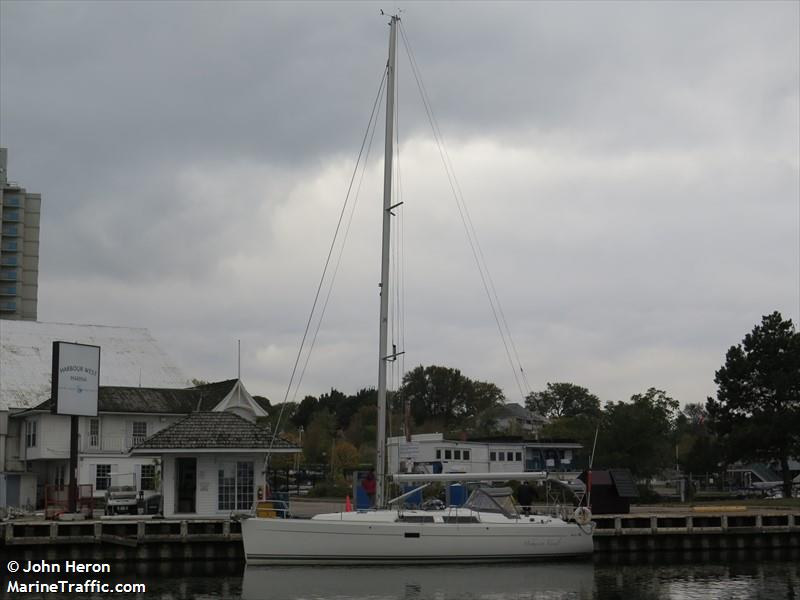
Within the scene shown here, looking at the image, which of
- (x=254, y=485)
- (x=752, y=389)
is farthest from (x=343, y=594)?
(x=752, y=389)

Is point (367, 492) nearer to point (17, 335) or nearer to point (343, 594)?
point (343, 594)

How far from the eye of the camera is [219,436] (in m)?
44.6

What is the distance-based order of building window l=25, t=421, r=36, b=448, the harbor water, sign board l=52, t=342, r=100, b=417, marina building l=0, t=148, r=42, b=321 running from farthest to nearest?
marina building l=0, t=148, r=42, b=321, building window l=25, t=421, r=36, b=448, sign board l=52, t=342, r=100, b=417, the harbor water

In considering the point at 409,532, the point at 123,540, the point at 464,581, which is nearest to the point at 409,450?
the point at 409,532

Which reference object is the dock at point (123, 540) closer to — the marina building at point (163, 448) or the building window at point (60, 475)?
the marina building at point (163, 448)

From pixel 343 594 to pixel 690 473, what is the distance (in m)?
66.4

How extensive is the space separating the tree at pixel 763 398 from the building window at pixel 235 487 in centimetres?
3926

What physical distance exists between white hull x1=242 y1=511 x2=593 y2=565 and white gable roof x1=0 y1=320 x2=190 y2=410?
2960 centimetres

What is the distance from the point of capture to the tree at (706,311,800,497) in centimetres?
6838

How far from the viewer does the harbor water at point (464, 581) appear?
30891mm

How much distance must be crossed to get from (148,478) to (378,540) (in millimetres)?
23699

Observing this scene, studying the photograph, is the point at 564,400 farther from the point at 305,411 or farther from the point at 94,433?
the point at 94,433

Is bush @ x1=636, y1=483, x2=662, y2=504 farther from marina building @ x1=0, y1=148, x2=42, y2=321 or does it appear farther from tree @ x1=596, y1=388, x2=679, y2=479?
marina building @ x1=0, y1=148, x2=42, y2=321

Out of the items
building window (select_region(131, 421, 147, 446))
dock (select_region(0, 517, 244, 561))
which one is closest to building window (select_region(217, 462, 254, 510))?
dock (select_region(0, 517, 244, 561))
